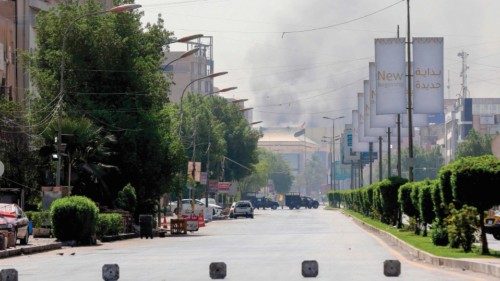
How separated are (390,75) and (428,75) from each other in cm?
215

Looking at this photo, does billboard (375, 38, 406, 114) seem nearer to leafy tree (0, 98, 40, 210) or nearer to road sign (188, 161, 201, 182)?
leafy tree (0, 98, 40, 210)

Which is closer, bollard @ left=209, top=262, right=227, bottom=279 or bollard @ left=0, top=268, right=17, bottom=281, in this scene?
bollard @ left=0, top=268, right=17, bottom=281

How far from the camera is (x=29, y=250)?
43906mm

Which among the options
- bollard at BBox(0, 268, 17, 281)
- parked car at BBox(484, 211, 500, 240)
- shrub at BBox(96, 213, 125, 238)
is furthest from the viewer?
shrub at BBox(96, 213, 125, 238)

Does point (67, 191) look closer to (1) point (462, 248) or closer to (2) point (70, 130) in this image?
(2) point (70, 130)

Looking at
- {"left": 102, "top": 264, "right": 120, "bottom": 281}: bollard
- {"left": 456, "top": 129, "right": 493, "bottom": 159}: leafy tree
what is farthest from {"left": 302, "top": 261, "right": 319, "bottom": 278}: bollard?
{"left": 456, "top": 129, "right": 493, "bottom": 159}: leafy tree

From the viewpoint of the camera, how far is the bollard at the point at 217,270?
2531 centimetres

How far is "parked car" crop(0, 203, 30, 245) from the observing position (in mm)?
45941

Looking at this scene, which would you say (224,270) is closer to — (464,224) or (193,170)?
(464,224)

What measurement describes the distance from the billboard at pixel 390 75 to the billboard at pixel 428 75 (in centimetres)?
89

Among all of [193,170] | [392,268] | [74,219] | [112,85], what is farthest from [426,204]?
[193,170]

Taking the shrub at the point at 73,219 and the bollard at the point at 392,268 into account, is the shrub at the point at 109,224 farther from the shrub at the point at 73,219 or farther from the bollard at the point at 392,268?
the bollard at the point at 392,268

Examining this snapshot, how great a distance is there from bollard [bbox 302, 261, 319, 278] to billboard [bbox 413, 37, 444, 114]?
33.7 meters

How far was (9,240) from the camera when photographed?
4381cm
